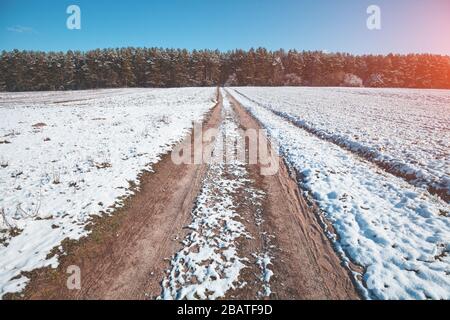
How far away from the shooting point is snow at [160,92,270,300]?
18.7ft

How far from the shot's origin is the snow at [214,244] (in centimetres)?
570

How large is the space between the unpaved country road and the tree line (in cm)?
10158

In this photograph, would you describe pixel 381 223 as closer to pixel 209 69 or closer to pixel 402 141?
pixel 402 141

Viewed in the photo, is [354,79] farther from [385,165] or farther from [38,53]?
[38,53]

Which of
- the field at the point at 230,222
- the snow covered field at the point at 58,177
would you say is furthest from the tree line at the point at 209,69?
the field at the point at 230,222

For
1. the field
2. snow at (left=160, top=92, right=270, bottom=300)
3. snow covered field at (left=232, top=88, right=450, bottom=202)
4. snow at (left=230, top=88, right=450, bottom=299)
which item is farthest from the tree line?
snow at (left=160, top=92, right=270, bottom=300)

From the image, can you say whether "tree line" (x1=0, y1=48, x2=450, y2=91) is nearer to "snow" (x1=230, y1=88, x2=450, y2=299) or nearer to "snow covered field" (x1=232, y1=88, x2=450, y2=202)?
"snow covered field" (x1=232, y1=88, x2=450, y2=202)

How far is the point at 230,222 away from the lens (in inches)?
319

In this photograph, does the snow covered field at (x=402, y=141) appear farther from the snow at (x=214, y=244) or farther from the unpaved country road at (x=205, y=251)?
the snow at (x=214, y=244)

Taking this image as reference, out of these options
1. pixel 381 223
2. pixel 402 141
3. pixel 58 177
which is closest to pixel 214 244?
pixel 381 223

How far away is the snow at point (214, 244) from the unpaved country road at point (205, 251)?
0.02m

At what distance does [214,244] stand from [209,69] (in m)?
110

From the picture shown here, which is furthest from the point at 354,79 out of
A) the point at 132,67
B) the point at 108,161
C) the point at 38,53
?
the point at 38,53

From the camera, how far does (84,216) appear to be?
821cm
